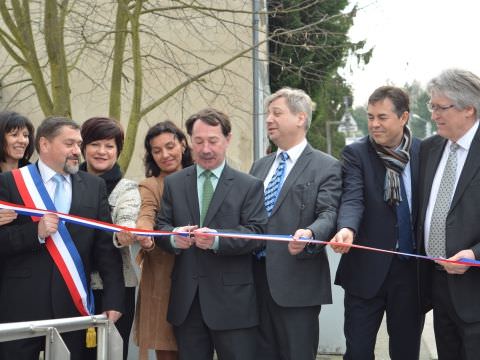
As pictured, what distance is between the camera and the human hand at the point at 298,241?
13.8ft

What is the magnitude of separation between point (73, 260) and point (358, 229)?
1.78 metres

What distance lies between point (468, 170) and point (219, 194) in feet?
4.79

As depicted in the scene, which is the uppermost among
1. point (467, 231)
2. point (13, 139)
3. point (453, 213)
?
point (13, 139)

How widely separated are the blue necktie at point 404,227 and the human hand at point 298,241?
2.20 feet

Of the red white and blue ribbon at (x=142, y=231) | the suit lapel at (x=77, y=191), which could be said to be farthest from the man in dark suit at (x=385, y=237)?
the suit lapel at (x=77, y=191)

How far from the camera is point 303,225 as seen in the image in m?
4.54

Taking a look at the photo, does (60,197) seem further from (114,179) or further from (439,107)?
(439,107)

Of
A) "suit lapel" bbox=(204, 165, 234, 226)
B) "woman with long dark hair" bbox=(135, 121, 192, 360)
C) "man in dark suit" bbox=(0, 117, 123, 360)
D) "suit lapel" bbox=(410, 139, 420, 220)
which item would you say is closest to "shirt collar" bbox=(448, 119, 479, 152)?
"suit lapel" bbox=(410, 139, 420, 220)

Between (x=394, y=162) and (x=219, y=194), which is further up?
(x=394, y=162)

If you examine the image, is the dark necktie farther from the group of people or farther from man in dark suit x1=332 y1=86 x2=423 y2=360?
man in dark suit x1=332 y1=86 x2=423 y2=360

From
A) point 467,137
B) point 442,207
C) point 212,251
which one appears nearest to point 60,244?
point 212,251

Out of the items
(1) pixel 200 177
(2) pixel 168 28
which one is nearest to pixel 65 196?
(1) pixel 200 177

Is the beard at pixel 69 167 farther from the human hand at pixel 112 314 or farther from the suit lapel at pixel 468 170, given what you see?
the suit lapel at pixel 468 170

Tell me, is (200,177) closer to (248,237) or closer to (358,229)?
(248,237)
